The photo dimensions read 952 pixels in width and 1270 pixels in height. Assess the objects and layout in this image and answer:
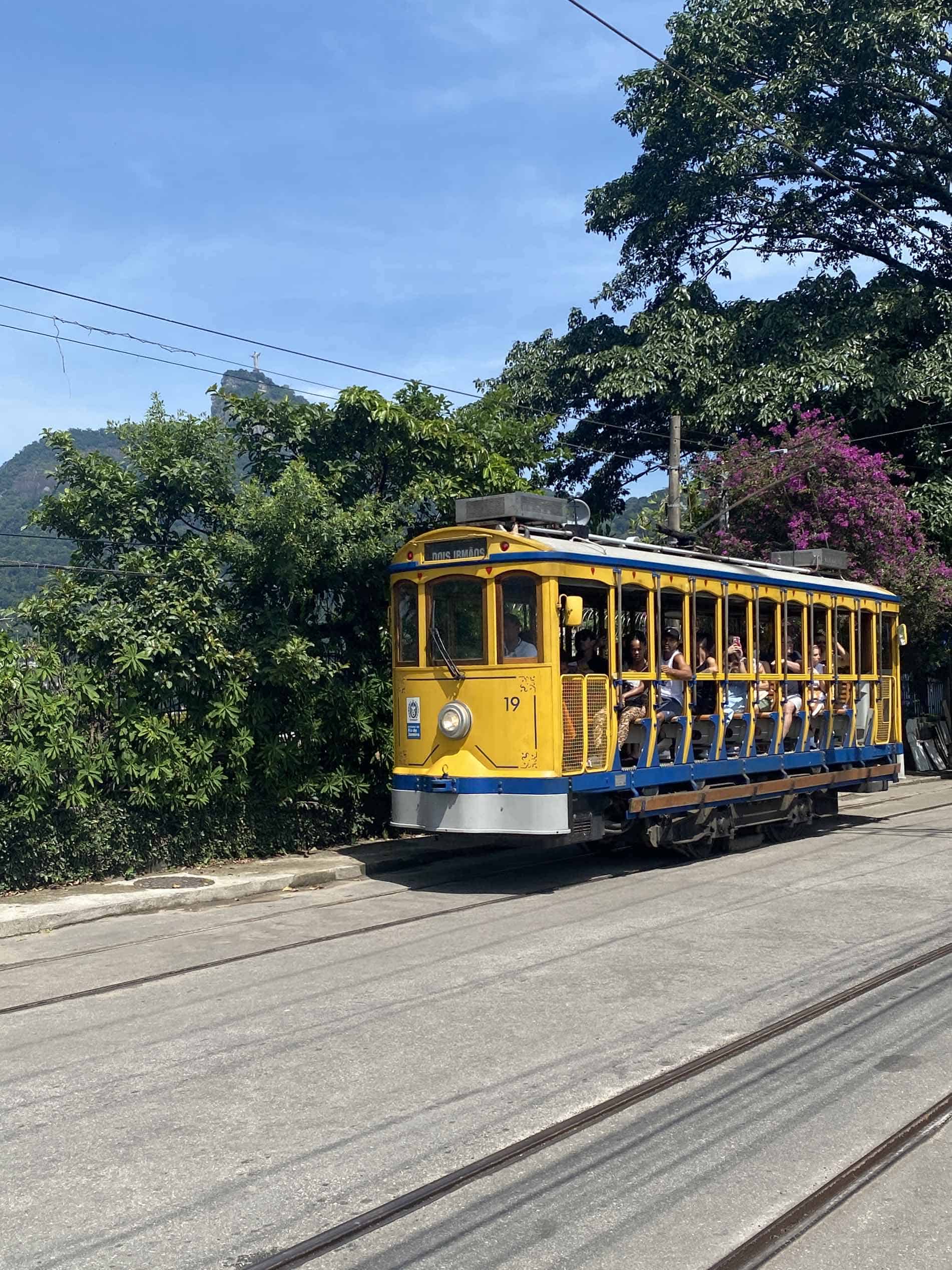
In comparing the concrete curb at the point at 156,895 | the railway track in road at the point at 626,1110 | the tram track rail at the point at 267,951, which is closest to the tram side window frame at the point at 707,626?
the tram track rail at the point at 267,951

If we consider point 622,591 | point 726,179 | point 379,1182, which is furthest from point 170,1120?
point 726,179

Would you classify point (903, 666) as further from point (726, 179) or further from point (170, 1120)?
point (170, 1120)

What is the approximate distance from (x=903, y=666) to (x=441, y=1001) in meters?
23.0

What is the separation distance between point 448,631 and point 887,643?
28.2 feet

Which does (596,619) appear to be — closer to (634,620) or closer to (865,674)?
(634,620)

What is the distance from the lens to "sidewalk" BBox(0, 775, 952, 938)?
11.1 m

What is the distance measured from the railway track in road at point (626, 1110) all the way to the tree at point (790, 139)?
26.2 m

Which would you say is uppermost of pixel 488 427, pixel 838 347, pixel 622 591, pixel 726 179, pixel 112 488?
pixel 726 179

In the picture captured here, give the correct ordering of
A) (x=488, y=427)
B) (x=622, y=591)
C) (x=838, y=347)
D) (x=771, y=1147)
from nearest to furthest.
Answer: (x=771, y=1147), (x=622, y=591), (x=488, y=427), (x=838, y=347)

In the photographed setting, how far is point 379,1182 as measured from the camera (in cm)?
504

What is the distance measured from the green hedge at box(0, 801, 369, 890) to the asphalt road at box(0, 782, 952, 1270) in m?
1.50

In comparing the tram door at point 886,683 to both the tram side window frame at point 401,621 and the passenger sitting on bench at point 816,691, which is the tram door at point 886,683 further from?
the tram side window frame at point 401,621

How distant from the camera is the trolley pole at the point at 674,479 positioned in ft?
71.4

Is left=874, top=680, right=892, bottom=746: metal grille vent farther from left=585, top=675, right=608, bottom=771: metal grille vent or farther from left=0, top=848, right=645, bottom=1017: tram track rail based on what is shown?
left=0, top=848, right=645, bottom=1017: tram track rail
